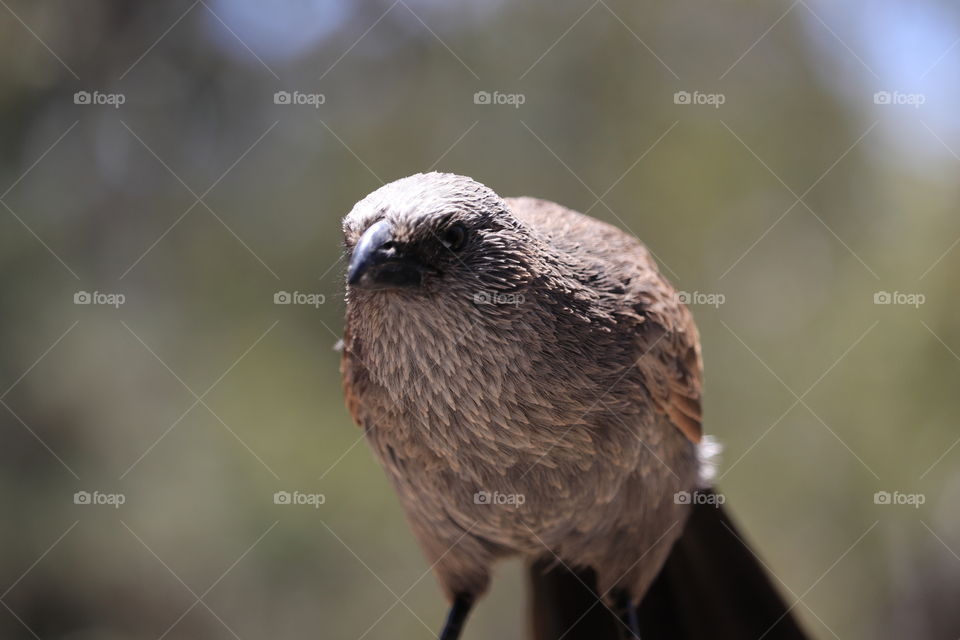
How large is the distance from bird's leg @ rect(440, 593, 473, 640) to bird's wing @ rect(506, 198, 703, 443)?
3.44 ft

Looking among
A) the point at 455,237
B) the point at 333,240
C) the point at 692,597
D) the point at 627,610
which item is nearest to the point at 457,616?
the point at 627,610

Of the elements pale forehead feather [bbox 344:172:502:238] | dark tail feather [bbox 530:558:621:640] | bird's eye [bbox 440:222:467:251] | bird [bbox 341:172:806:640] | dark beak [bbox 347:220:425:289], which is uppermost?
pale forehead feather [bbox 344:172:502:238]

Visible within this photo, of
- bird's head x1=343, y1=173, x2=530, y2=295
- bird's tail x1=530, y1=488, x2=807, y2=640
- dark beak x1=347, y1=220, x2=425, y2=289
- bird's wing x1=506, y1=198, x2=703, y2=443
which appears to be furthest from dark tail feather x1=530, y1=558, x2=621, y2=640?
dark beak x1=347, y1=220, x2=425, y2=289

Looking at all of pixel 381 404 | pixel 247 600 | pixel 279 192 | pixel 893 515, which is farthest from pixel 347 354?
pixel 893 515

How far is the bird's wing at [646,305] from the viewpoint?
7.86ft

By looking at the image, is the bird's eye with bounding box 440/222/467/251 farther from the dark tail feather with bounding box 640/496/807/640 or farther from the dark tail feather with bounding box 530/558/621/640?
the dark tail feather with bounding box 640/496/807/640

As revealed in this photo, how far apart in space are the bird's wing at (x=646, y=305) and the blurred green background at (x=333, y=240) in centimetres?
251

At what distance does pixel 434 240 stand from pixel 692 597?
2040 millimetres

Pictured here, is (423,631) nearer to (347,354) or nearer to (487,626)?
(487,626)

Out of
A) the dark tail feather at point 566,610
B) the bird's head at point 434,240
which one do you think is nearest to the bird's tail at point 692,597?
the dark tail feather at point 566,610

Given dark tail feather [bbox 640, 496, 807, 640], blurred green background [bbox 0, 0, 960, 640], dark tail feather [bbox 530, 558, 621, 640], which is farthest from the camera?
blurred green background [bbox 0, 0, 960, 640]

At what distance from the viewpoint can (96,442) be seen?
5336mm

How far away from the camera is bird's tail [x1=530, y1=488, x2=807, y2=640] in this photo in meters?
2.89

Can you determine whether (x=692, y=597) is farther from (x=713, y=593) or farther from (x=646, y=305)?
(x=646, y=305)
